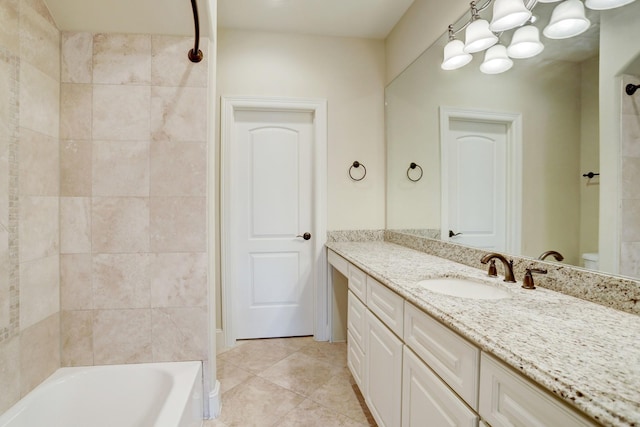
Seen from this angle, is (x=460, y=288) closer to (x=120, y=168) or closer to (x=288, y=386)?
(x=288, y=386)

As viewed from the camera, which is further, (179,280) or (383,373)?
(179,280)

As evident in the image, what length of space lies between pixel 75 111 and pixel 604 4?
2.18 metres

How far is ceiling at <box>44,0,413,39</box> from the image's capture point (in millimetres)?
1333

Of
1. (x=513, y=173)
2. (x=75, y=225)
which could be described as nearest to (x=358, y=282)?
(x=513, y=173)

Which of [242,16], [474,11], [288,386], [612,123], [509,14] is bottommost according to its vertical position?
[288,386]

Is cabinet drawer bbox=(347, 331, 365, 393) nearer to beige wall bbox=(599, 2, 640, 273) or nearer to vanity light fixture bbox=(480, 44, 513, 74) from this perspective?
beige wall bbox=(599, 2, 640, 273)

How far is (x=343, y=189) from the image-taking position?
2.48m

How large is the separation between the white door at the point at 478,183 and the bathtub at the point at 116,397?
5.27ft

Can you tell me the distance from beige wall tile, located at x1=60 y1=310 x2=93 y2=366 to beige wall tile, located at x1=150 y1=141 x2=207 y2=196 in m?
0.71

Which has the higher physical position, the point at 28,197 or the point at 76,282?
the point at 28,197

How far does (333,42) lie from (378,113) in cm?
69

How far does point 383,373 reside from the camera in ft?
4.30

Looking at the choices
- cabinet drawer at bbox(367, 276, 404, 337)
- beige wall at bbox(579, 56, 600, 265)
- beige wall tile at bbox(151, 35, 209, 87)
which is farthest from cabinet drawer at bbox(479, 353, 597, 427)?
beige wall tile at bbox(151, 35, 209, 87)

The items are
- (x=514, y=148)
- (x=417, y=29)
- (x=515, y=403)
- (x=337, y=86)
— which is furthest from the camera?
(x=337, y=86)
